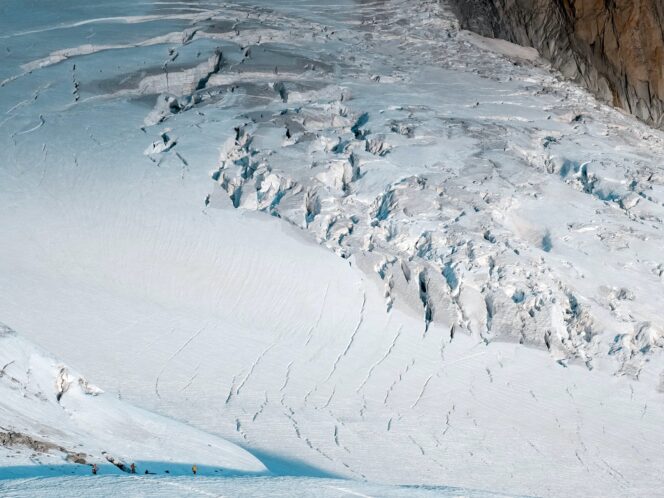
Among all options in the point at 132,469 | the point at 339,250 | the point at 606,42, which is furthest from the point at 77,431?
the point at 606,42

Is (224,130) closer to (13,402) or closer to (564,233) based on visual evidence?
(564,233)

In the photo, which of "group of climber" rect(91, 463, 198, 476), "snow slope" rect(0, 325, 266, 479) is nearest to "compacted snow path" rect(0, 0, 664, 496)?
"snow slope" rect(0, 325, 266, 479)

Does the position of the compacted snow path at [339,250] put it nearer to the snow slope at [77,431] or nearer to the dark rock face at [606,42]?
the snow slope at [77,431]

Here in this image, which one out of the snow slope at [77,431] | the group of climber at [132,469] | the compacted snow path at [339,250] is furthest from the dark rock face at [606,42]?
the group of climber at [132,469]

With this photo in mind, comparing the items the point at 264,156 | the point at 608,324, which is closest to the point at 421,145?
the point at 264,156

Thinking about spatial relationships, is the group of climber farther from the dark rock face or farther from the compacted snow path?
the dark rock face

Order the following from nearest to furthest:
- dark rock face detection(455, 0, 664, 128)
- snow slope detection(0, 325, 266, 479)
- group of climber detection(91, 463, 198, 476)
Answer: group of climber detection(91, 463, 198, 476) → snow slope detection(0, 325, 266, 479) → dark rock face detection(455, 0, 664, 128)

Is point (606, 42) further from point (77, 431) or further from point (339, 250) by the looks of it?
point (77, 431)
